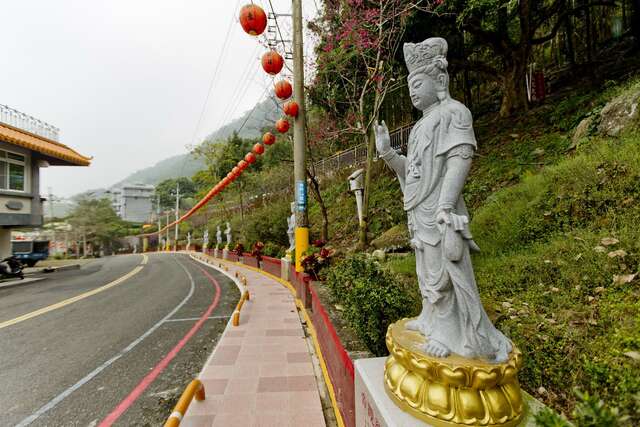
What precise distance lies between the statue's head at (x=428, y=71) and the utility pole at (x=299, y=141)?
20.7 ft

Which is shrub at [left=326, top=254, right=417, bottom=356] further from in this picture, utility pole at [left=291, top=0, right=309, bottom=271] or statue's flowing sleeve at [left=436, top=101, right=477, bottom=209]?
utility pole at [left=291, top=0, right=309, bottom=271]

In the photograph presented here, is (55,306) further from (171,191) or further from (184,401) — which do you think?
(171,191)

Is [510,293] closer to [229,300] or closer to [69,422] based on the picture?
[69,422]

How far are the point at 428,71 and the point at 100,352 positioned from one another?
268 inches

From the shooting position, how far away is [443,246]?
7.02ft

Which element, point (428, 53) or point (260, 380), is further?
point (260, 380)

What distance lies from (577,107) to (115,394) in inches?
567

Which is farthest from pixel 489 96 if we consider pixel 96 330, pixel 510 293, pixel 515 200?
pixel 96 330

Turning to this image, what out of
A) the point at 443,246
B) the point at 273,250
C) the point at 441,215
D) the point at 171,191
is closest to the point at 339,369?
the point at 443,246

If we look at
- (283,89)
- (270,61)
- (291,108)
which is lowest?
(291,108)

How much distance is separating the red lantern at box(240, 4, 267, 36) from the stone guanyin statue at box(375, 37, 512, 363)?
5490mm

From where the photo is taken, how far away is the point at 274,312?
7.34 meters

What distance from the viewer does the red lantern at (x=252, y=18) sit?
646 centimetres

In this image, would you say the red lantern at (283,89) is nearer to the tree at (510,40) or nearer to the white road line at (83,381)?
the white road line at (83,381)
